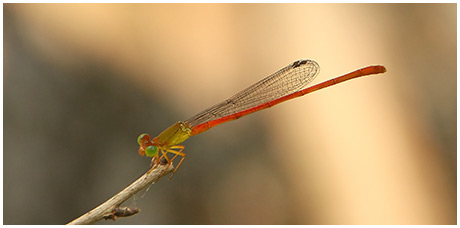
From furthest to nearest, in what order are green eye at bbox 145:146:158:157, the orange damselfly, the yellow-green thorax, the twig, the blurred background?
1. the blurred background
2. the orange damselfly
3. the yellow-green thorax
4. green eye at bbox 145:146:158:157
5. the twig

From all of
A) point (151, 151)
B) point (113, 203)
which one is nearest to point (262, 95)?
point (151, 151)

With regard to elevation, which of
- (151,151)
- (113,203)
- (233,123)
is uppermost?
(233,123)

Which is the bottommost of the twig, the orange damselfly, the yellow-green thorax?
the twig

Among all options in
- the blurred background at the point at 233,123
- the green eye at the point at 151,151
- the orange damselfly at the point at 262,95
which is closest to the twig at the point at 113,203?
the green eye at the point at 151,151

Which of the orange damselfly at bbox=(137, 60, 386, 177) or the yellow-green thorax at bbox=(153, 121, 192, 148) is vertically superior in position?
the orange damselfly at bbox=(137, 60, 386, 177)

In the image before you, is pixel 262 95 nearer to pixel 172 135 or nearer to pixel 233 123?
pixel 172 135

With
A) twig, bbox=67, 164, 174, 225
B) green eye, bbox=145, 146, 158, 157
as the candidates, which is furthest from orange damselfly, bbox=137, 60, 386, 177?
twig, bbox=67, 164, 174, 225

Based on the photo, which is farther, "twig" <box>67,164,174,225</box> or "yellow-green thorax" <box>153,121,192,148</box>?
"yellow-green thorax" <box>153,121,192,148</box>

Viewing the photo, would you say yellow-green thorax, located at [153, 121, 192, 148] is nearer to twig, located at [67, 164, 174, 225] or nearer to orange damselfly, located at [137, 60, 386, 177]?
orange damselfly, located at [137, 60, 386, 177]

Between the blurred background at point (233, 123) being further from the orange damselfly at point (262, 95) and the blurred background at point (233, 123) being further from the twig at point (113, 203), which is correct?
the twig at point (113, 203)
